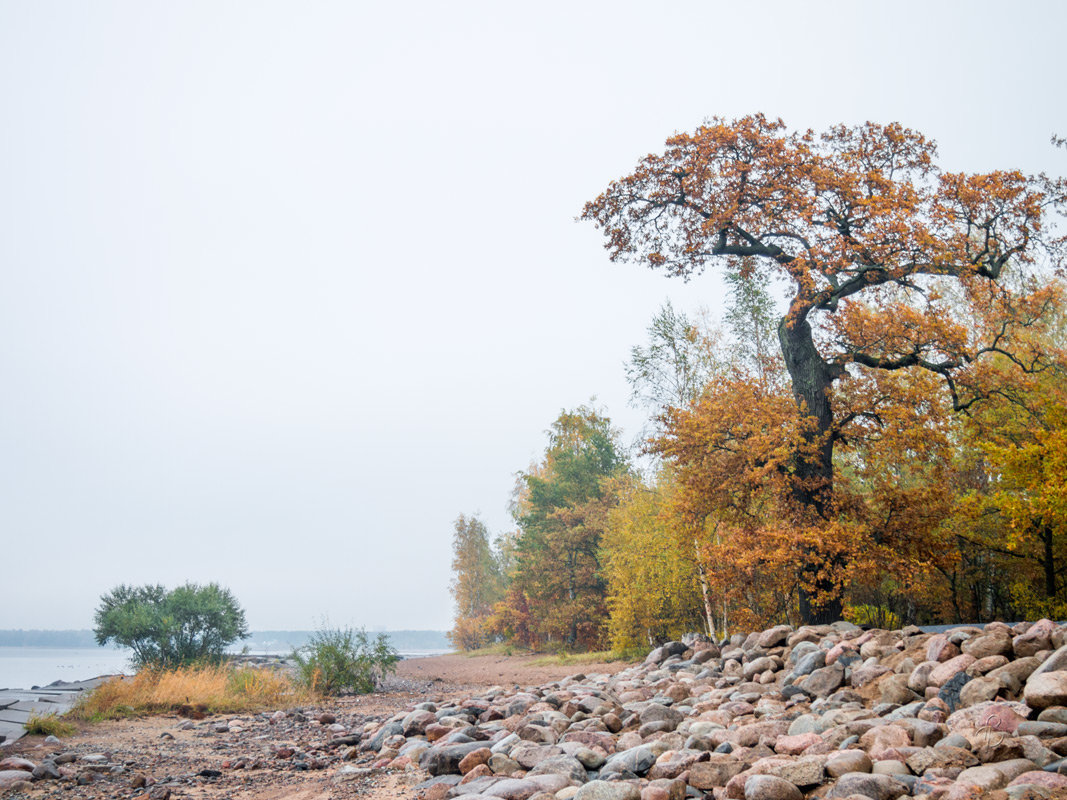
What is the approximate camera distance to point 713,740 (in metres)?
5.94

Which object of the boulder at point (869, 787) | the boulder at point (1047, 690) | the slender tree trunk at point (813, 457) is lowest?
the boulder at point (869, 787)

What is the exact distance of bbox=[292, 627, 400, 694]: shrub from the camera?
48.5ft

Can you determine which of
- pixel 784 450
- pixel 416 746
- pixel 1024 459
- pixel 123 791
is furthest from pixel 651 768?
pixel 1024 459

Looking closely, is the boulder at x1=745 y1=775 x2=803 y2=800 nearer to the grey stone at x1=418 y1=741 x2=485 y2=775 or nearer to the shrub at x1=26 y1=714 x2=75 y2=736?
the grey stone at x1=418 y1=741 x2=485 y2=775

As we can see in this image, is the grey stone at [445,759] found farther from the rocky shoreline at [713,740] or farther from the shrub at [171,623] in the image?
the shrub at [171,623]

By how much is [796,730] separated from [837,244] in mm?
10091

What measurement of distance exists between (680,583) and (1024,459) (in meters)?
9.23

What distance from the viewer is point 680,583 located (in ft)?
60.8

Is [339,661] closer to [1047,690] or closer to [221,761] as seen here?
[221,761]

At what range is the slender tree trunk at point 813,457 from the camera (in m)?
12.0

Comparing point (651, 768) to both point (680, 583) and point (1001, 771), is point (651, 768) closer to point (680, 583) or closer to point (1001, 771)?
point (1001, 771)

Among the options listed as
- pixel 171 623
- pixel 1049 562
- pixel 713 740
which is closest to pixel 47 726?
pixel 171 623

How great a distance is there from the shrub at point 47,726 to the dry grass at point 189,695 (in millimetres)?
1250

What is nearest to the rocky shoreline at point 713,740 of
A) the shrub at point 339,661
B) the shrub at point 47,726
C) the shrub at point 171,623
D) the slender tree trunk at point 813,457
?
the shrub at point 47,726
